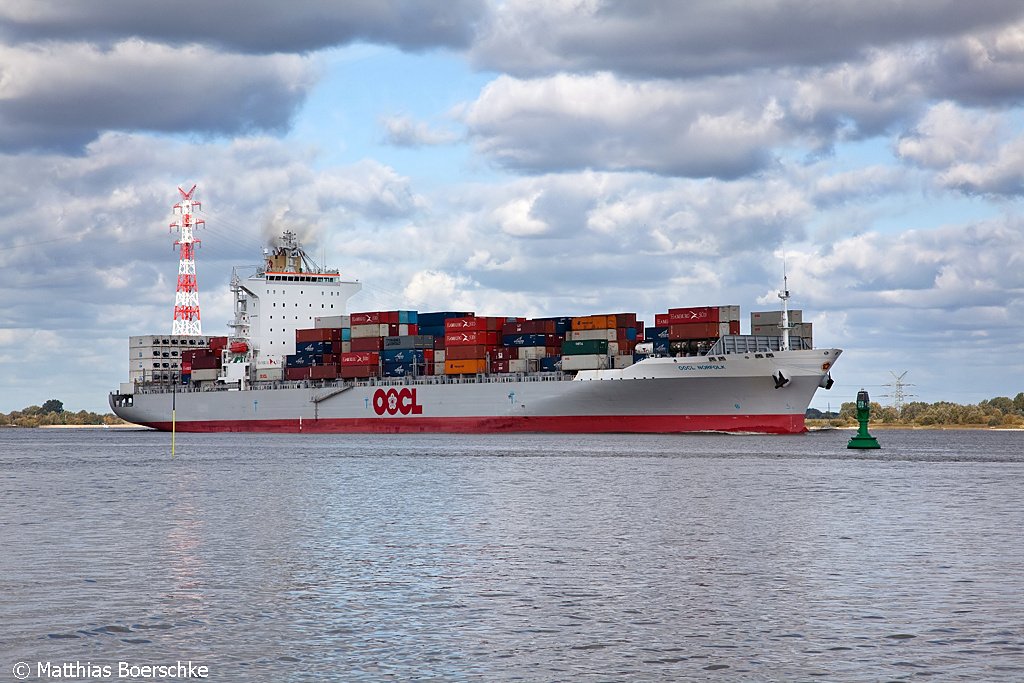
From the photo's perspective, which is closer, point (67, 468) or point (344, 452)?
point (67, 468)

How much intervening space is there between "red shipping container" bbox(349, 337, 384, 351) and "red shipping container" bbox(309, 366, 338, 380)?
95.9 inches

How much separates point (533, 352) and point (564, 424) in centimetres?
524

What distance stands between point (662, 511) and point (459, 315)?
54.5 meters

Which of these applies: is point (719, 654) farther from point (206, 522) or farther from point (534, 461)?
point (534, 461)

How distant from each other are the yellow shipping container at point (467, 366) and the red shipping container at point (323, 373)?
11.7 m

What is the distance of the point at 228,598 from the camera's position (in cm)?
1659

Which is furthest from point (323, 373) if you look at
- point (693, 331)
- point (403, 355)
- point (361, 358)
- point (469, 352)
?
point (693, 331)

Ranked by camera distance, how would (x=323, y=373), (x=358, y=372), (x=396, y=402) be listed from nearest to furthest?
(x=396, y=402) < (x=358, y=372) < (x=323, y=373)

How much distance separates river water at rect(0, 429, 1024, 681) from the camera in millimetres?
12914

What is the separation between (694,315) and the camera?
68625 mm

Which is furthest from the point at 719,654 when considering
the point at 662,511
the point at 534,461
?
the point at 534,461

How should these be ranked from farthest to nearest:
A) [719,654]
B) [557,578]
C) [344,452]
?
1. [344,452]
2. [557,578]
3. [719,654]

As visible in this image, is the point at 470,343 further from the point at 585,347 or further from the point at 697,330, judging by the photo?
the point at 697,330

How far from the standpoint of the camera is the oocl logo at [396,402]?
80562 millimetres
